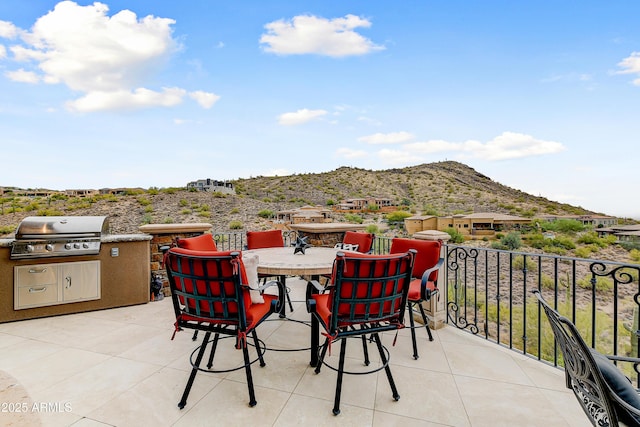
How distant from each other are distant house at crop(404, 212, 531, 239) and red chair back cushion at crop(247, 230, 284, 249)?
12.6 metres

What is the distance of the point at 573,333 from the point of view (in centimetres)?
92

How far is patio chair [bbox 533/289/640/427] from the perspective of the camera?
0.86m

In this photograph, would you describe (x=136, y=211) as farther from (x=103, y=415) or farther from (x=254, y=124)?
(x=103, y=415)

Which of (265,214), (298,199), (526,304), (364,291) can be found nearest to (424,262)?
(364,291)

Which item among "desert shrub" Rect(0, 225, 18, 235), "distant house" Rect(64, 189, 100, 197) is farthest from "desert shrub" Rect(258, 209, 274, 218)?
"distant house" Rect(64, 189, 100, 197)

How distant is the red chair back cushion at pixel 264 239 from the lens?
3.59 m

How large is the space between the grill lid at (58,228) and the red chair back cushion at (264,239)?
5.82 ft

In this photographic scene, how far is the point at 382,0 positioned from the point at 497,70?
149 inches

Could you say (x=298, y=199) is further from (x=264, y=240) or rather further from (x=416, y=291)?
(x=416, y=291)

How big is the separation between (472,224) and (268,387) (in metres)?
17.0

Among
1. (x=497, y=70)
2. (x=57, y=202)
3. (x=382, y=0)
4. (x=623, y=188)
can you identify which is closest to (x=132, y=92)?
(x=382, y=0)

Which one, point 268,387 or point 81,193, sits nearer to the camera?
point 268,387

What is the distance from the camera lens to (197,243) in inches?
113

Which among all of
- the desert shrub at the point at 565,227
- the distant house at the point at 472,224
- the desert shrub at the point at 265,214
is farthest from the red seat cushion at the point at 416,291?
the desert shrub at the point at 565,227
